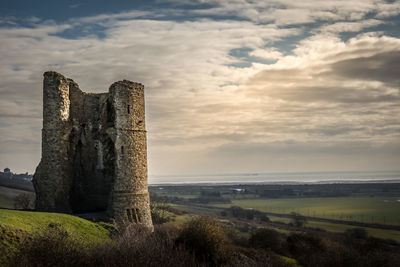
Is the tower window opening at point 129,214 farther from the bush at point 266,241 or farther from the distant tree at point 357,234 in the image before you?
the distant tree at point 357,234

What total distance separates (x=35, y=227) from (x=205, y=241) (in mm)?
9478

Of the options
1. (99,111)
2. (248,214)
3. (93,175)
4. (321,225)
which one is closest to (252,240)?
(93,175)

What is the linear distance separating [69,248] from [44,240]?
1060 millimetres

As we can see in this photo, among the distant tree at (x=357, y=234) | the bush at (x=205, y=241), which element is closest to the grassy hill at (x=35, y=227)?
the bush at (x=205, y=241)

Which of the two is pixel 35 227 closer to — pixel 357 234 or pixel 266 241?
pixel 266 241

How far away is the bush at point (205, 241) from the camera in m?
22.1

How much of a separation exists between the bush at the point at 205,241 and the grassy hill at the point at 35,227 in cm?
476

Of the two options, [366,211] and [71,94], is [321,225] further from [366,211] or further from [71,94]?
[71,94]

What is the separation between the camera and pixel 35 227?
17.7m

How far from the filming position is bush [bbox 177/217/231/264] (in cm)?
2206

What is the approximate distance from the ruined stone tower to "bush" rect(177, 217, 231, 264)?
15.3 feet

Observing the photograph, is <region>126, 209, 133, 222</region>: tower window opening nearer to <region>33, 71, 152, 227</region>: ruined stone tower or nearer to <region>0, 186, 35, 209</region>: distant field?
<region>33, 71, 152, 227</region>: ruined stone tower

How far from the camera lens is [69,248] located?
44.1 ft

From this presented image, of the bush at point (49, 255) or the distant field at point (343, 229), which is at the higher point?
the bush at point (49, 255)
